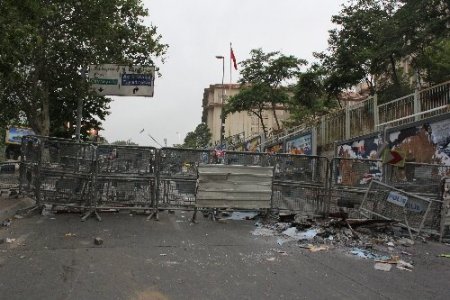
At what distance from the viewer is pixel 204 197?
1025 cm

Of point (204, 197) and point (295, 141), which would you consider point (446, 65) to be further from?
point (204, 197)

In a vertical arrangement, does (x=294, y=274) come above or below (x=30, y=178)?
below

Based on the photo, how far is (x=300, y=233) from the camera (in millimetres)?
8992

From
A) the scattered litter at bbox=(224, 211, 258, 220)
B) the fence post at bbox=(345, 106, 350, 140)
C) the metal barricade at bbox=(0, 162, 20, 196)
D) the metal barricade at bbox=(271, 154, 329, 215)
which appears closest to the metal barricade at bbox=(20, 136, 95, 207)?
the metal barricade at bbox=(0, 162, 20, 196)

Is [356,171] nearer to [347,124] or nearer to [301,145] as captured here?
[347,124]

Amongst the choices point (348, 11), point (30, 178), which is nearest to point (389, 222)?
point (30, 178)

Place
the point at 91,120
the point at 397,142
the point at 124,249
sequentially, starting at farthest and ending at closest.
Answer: the point at 91,120, the point at 397,142, the point at 124,249

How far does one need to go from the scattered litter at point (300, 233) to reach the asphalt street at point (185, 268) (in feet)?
1.64

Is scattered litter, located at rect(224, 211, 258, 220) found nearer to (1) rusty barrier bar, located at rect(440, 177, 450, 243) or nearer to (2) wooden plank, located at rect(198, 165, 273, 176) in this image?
(2) wooden plank, located at rect(198, 165, 273, 176)

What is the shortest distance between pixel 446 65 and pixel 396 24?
10.3 metres

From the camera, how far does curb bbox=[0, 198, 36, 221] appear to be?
922 cm

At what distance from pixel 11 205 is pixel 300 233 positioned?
6.19m

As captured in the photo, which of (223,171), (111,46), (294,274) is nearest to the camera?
(294,274)

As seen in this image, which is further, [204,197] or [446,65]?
[446,65]
